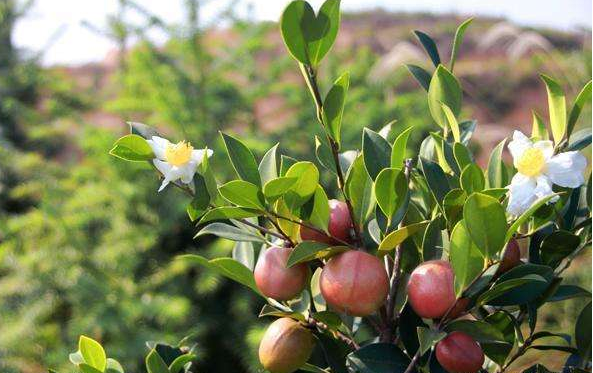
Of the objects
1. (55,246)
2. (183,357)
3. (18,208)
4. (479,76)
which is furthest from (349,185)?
(479,76)

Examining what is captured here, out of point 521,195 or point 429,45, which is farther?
point 429,45

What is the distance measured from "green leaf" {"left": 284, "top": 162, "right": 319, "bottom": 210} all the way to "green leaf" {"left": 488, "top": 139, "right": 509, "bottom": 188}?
0.12 metres

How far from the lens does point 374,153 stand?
1.49 feet

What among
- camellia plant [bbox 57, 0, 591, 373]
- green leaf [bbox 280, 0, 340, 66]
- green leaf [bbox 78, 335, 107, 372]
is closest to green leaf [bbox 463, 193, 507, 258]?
camellia plant [bbox 57, 0, 591, 373]

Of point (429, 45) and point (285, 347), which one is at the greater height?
point (429, 45)

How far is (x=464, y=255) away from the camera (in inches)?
16.1

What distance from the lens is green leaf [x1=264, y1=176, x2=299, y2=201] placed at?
41 cm

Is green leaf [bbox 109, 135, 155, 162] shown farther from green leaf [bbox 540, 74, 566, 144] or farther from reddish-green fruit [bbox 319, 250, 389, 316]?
green leaf [bbox 540, 74, 566, 144]

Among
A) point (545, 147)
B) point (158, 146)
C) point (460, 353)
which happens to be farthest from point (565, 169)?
point (158, 146)

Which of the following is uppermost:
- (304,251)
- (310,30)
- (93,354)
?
(310,30)

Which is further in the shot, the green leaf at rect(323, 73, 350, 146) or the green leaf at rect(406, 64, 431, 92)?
the green leaf at rect(406, 64, 431, 92)

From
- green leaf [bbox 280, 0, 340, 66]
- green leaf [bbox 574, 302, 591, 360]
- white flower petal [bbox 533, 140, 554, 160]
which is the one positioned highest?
green leaf [bbox 280, 0, 340, 66]

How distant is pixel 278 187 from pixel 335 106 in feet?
0.17

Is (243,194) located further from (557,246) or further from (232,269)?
(557,246)
